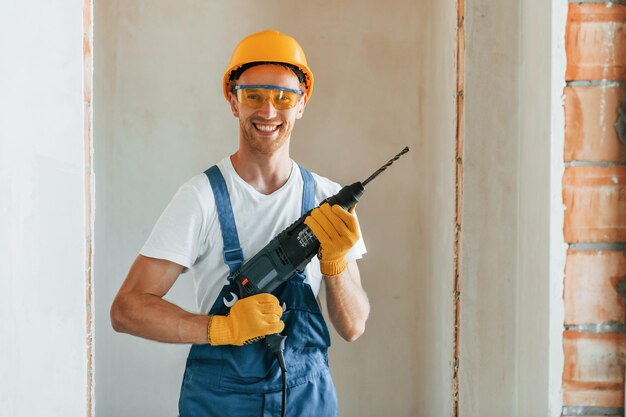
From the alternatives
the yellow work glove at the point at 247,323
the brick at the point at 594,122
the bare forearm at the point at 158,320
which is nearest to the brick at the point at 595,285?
the brick at the point at 594,122

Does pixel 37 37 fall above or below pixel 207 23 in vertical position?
below

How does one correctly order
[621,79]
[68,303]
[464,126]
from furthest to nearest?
1. [464,126]
2. [68,303]
3. [621,79]

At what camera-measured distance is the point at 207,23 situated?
3.04 metres

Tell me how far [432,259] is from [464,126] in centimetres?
111

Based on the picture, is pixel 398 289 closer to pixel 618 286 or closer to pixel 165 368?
pixel 165 368

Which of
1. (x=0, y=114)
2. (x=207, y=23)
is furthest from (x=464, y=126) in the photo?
(x=207, y=23)

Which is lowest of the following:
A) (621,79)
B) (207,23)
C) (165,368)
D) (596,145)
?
(165,368)

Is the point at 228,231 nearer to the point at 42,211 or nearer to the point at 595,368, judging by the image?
the point at 42,211

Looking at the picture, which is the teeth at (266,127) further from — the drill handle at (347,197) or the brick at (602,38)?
the brick at (602,38)

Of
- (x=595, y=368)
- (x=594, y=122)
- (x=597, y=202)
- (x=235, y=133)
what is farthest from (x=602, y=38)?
(x=235, y=133)

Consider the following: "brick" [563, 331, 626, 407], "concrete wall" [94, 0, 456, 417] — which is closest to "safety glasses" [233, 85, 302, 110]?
"brick" [563, 331, 626, 407]

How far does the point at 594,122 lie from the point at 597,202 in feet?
→ 0.44

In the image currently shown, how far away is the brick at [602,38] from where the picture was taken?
1.14 metres

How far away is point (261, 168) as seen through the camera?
5.97 feet
